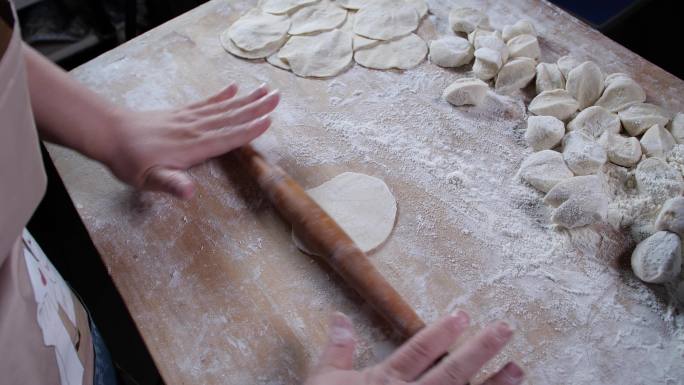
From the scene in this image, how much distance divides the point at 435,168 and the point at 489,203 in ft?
0.47

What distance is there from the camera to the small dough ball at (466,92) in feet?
4.04

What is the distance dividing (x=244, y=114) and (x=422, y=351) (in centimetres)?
64

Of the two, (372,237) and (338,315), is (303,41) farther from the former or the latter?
(338,315)

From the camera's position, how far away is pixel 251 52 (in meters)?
1.37

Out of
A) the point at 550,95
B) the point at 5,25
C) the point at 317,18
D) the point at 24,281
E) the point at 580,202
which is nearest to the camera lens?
the point at 5,25

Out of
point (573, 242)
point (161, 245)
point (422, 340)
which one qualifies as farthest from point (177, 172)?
point (573, 242)

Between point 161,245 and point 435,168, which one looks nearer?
point 161,245

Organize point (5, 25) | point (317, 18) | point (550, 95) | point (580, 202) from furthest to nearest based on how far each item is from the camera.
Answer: point (317, 18)
point (550, 95)
point (580, 202)
point (5, 25)

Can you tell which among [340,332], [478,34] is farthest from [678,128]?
[340,332]

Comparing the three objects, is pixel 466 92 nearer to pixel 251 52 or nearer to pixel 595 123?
pixel 595 123

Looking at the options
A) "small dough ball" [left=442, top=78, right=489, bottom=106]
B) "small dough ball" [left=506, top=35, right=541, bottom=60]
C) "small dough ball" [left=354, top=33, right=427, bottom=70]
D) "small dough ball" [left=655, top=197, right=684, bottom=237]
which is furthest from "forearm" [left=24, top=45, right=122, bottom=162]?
"small dough ball" [left=655, top=197, right=684, bottom=237]

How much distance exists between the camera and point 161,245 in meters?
1.01

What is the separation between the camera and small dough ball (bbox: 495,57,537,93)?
1.28m

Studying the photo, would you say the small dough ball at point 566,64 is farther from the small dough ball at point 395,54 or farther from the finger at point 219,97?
the finger at point 219,97
